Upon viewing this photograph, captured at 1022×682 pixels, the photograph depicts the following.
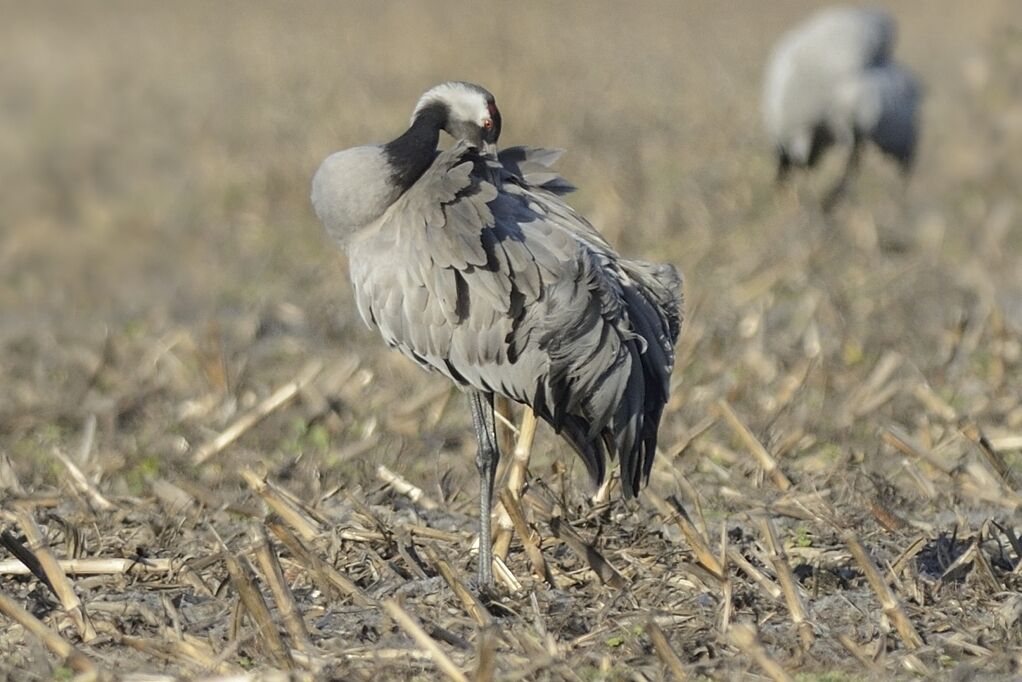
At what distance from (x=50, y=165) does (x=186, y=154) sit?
992mm

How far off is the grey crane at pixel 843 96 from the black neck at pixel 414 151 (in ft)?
19.0

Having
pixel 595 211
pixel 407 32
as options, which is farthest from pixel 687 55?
pixel 595 211

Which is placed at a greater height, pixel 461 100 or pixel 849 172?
pixel 461 100

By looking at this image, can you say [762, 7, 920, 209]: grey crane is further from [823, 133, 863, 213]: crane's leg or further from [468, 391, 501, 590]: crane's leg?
[468, 391, 501, 590]: crane's leg

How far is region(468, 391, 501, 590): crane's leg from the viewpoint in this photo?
3740mm

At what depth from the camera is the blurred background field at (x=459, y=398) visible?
11.6 ft

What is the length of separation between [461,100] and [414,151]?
0.26 meters

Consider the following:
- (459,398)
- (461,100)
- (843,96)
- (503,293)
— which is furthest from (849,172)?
(503,293)

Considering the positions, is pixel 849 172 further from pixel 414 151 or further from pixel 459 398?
pixel 414 151

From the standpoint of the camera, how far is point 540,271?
385cm

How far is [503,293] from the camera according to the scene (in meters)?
3.86

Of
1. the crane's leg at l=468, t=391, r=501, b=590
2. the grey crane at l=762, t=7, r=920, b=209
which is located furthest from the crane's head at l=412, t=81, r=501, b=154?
the grey crane at l=762, t=7, r=920, b=209

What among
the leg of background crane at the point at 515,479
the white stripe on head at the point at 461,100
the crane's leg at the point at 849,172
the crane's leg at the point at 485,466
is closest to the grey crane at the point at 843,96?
the crane's leg at the point at 849,172

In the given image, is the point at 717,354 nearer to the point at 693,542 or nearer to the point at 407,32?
the point at 693,542
